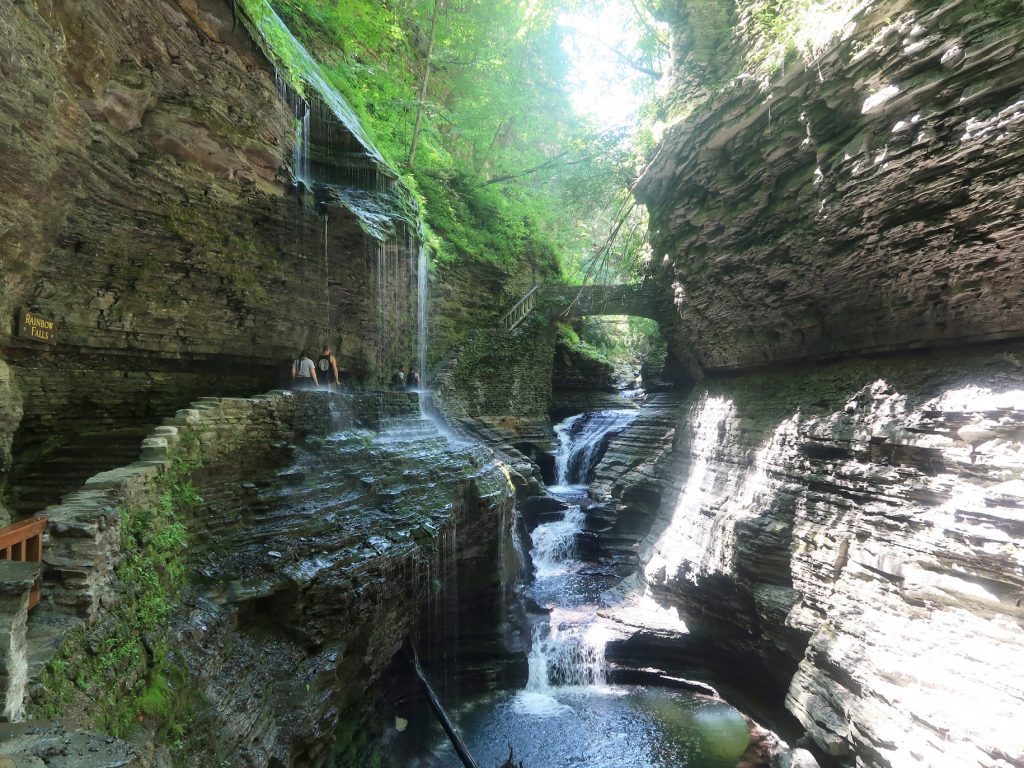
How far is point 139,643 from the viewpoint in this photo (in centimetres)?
397

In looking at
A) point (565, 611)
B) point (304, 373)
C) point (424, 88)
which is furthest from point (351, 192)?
point (565, 611)

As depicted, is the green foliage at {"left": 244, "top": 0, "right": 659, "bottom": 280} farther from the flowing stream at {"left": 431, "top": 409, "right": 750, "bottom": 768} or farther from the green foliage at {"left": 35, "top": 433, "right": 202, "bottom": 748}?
the green foliage at {"left": 35, "top": 433, "right": 202, "bottom": 748}

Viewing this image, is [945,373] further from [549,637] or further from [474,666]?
[474,666]

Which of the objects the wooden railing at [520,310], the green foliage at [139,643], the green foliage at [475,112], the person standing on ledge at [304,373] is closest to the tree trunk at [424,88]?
the green foliage at [475,112]

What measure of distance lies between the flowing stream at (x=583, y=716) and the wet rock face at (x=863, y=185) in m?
6.40

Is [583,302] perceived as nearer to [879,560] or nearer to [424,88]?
[424,88]

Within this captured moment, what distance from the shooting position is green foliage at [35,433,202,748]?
3223 mm

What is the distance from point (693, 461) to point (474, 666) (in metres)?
6.56

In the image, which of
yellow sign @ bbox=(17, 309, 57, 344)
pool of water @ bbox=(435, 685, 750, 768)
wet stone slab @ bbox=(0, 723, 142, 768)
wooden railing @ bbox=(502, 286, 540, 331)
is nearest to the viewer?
wet stone slab @ bbox=(0, 723, 142, 768)

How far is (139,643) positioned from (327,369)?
7.13 meters

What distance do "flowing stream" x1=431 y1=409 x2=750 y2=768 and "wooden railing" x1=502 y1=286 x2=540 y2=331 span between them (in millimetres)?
10218

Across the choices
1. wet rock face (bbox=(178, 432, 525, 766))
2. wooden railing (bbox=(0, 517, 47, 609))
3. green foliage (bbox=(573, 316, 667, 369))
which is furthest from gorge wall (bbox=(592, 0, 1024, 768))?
green foliage (bbox=(573, 316, 667, 369))

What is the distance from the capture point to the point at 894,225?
20.2 feet

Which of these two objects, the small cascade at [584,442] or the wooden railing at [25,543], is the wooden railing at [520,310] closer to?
the small cascade at [584,442]
